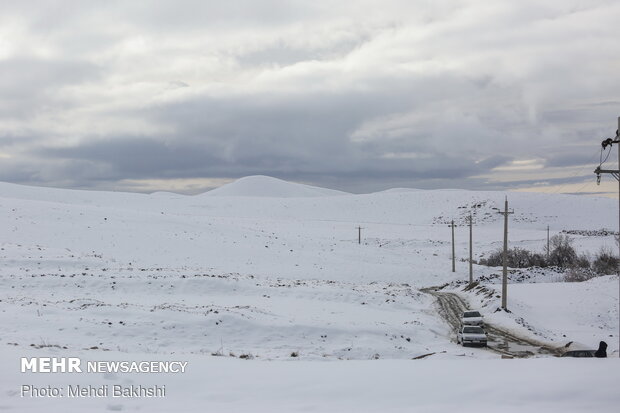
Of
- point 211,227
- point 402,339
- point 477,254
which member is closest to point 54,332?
point 402,339

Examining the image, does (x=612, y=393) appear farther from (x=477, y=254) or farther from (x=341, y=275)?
(x=477, y=254)

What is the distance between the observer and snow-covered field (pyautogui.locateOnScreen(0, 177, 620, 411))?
1154cm

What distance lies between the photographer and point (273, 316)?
2667cm

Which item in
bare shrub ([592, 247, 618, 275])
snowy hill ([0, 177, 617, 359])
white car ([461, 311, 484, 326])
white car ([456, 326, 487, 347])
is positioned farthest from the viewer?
bare shrub ([592, 247, 618, 275])

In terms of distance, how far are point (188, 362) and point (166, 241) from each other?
4407cm

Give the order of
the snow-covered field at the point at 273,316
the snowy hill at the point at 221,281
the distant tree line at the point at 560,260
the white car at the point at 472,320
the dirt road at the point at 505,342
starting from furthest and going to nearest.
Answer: the distant tree line at the point at 560,260
the white car at the point at 472,320
the dirt road at the point at 505,342
the snowy hill at the point at 221,281
the snow-covered field at the point at 273,316

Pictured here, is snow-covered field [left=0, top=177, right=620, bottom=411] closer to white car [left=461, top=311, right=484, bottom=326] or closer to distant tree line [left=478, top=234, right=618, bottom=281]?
white car [left=461, top=311, right=484, bottom=326]

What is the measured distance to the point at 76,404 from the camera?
10.4m

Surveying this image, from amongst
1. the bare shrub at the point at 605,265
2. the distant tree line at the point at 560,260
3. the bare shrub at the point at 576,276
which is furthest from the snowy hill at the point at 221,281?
the bare shrub at the point at 605,265

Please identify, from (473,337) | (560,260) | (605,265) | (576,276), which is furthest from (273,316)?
(560,260)

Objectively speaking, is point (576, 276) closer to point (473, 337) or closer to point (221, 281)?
point (473, 337)

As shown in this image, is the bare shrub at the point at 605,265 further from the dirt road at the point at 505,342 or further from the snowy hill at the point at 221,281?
the dirt road at the point at 505,342

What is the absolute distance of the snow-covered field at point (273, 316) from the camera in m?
11.5

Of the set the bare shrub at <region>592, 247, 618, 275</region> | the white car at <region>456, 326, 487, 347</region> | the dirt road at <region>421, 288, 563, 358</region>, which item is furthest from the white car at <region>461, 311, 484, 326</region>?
the bare shrub at <region>592, 247, 618, 275</region>
